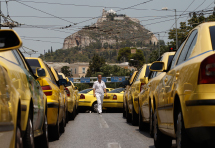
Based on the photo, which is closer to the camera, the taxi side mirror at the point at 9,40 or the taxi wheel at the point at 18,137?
the taxi side mirror at the point at 9,40

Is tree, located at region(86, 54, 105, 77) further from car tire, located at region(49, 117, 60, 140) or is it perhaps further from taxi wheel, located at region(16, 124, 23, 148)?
taxi wheel, located at region(16, 124, 23, 148)

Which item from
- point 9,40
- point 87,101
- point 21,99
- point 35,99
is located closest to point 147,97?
point 35,99

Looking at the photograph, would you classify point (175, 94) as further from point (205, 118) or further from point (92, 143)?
point (92, 143)

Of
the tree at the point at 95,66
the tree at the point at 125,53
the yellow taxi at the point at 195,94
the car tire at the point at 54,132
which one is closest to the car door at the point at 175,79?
the yellow taxi at the point at 195,94

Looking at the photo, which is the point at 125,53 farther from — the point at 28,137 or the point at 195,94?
the point at 195,94

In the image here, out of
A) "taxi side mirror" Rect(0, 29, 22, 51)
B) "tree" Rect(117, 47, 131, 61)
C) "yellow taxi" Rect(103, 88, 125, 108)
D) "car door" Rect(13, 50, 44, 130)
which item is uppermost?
"tree" Rect(117, 47, 131, 61)

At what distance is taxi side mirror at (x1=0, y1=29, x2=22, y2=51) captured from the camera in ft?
11.2

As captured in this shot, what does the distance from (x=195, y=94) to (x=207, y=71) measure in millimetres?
243

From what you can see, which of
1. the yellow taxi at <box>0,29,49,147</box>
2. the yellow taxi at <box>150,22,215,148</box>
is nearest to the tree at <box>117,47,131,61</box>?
the yellow taxi at <box>0,29,49,147</box>

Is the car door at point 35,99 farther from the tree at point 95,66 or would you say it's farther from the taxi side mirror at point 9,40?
the tree at point 95,66

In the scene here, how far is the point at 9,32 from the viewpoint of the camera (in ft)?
11.6

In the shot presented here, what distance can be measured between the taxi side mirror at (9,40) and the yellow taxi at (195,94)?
1.71 metres

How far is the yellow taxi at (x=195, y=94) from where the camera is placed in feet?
13.0

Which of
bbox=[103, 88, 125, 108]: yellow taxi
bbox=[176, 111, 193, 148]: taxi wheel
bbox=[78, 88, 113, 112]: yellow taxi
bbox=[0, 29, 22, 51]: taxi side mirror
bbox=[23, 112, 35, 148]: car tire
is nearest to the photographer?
bbox=[0, 29, 22, 51]: taxi side mirror
